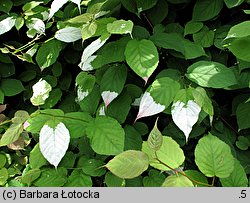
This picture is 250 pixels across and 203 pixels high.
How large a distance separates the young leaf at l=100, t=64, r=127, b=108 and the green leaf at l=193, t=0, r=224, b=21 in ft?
0.97

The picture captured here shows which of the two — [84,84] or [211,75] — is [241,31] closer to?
[211,75]

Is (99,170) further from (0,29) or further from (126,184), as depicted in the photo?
(0,29)

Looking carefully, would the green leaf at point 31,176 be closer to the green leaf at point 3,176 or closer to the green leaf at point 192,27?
the green leaf at point 3,176

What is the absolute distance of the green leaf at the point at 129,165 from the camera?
0.85 metres

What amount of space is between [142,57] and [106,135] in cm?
23

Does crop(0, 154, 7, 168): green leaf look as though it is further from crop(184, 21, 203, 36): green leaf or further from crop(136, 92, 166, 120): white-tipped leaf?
crop(184, 21, 203, 36): green leaf

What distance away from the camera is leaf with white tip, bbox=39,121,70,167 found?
1013 millimetres

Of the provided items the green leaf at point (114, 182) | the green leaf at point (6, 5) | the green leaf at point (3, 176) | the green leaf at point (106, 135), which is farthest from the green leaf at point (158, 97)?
the green leaf at point (6, 5)

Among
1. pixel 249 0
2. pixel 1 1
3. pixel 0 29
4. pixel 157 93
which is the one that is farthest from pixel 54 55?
pixel 249 0

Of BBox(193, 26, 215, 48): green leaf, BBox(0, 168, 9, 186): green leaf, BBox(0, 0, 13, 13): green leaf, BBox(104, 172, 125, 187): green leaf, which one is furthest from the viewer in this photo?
BBox(0, 0, 13, 13): green leaf

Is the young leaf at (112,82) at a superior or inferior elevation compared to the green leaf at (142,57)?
inferior

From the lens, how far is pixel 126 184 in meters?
1.08

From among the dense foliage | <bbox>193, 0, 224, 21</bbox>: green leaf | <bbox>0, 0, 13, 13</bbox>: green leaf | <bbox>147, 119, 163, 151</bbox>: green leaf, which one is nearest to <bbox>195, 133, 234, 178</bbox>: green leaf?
the dense foliage
